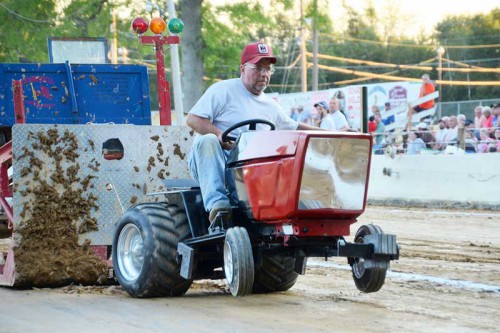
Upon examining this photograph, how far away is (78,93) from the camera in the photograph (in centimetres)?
1061

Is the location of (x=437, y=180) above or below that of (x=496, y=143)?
below

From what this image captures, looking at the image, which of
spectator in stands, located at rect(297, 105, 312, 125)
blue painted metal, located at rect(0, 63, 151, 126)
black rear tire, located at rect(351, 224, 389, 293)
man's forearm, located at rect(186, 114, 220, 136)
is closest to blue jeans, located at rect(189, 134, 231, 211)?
man's forearm, located at rect(186, 114, 220, 136)

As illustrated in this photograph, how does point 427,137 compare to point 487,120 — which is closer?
point 487,120

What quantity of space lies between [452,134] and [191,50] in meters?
7.85

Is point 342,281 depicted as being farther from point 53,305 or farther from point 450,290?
point 53,305

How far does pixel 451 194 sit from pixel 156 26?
9.41 m

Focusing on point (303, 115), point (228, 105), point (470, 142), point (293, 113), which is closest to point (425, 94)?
point (303, 115)

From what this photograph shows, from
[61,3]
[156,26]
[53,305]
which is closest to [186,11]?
[61,3]

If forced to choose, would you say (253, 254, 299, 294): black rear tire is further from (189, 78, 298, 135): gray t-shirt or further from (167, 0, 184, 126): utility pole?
(167, 0, 184, 126): utility pole

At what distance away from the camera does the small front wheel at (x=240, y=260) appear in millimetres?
6781

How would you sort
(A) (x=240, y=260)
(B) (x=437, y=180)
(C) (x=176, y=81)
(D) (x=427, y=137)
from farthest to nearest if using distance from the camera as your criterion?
(C) (x=176, y=81) < (D) (x=427, y=137) < (B) (x=437, y=180) < (A) (x=240, y=260)

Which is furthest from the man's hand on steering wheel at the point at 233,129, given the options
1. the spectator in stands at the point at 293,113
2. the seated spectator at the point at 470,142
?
the spectator in stands at the point at 293,113

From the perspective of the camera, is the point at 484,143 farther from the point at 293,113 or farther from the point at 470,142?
the point at 293,113

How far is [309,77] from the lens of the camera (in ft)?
211
